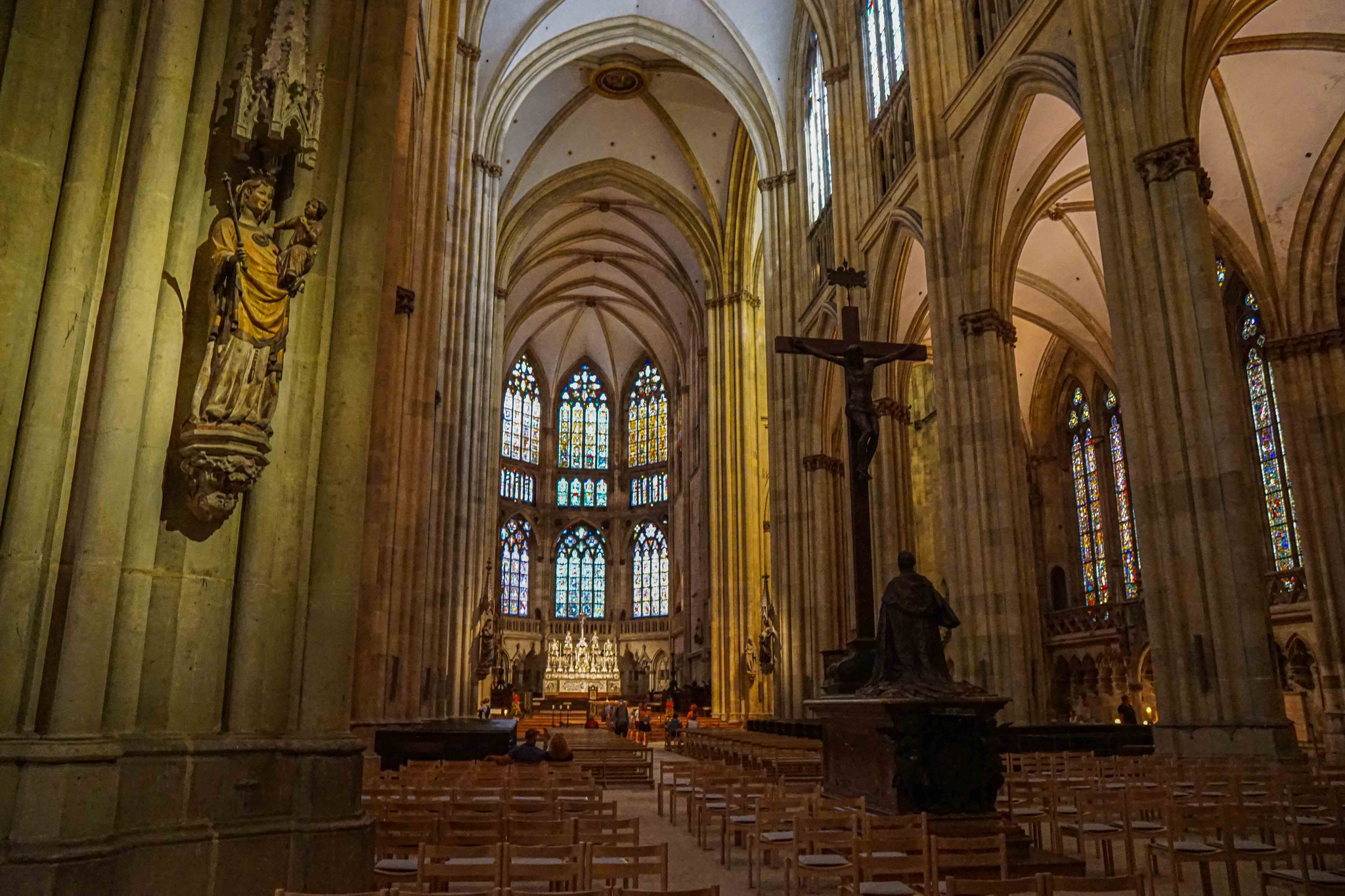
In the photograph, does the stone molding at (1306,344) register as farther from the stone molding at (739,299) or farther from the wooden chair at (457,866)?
the wooden chair at (457,866)

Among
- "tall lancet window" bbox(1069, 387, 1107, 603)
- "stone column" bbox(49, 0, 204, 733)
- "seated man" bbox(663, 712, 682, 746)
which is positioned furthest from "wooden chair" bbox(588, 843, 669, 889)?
"tall lancet window" bbox(1069, 387, 1107, 603)

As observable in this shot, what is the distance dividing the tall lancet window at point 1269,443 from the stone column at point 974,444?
786 cm

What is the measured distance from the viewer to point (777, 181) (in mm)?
27734

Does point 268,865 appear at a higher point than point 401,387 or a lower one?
lower

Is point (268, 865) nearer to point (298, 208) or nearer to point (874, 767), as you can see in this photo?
point (298, 208)

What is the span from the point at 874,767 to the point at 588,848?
4345 mm

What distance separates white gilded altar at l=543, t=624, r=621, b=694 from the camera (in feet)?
135

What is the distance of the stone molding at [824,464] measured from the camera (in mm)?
24609

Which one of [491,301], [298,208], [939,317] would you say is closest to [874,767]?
[298,208]

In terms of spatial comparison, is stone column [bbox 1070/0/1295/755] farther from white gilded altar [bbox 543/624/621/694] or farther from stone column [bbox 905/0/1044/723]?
white gilded altar [bbox 543/624/621/694]

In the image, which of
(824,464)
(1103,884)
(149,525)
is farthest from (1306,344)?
(149,525)

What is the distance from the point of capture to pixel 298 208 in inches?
226

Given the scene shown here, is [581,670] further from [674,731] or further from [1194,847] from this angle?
[1194,847]

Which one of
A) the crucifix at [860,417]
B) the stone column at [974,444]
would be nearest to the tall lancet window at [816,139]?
the stone column at [974,444]
